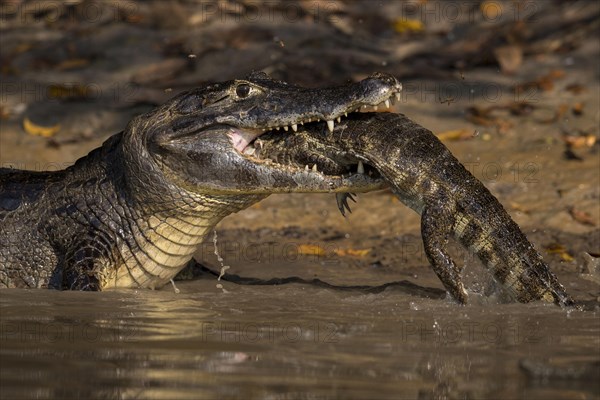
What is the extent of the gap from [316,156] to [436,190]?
642mm

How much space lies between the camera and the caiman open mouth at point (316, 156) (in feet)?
19.2

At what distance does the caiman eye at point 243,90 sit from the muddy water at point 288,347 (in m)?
1.08

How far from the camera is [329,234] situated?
8.34 meters

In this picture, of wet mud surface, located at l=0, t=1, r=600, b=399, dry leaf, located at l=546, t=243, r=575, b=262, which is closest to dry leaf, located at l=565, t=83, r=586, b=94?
wet mud surface, located at l=0, t=1, r=600, b=399

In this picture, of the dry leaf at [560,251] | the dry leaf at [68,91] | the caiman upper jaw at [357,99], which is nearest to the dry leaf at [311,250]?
the dry leaf at [560,251]

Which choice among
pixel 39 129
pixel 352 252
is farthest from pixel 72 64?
pixel 352 252

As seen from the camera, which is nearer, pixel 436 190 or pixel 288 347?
pixel 288 347

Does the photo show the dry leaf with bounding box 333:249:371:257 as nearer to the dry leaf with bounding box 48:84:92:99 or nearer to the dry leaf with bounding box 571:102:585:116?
the dry leaf with bounding box 571:102:585:116

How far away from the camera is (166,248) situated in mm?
6723

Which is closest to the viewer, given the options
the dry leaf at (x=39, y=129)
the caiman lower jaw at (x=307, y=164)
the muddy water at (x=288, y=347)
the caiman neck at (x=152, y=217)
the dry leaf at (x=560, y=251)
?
the muddy water at (x=288, y=347)

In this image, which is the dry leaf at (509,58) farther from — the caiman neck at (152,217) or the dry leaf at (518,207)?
the caiman neck at (152,217)

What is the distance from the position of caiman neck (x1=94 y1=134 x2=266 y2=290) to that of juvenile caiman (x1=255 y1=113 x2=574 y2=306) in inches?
28.7

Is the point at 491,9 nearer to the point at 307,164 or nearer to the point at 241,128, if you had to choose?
the point at 241,128

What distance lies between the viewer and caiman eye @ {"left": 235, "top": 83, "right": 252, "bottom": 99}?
20.8 ft
